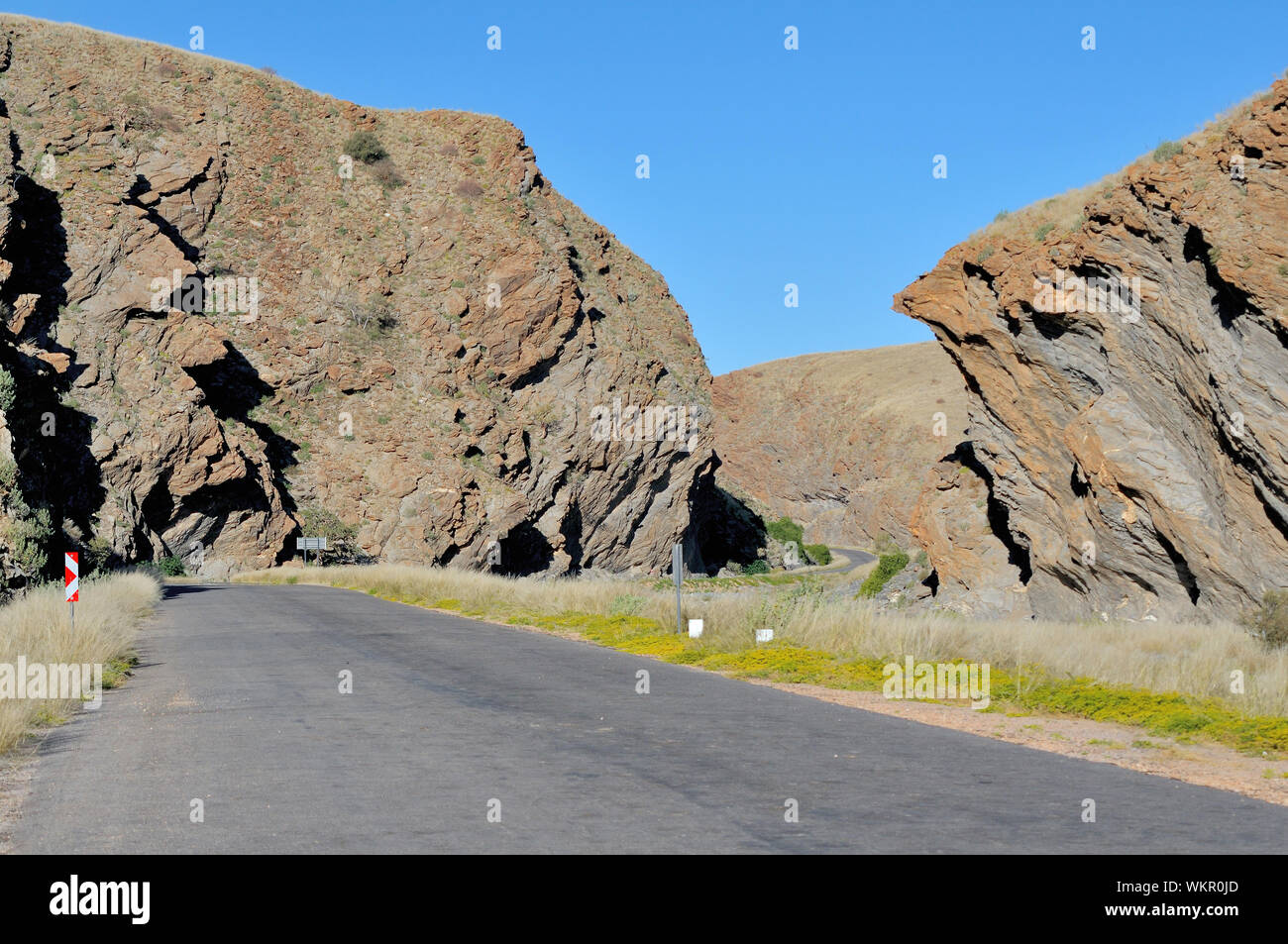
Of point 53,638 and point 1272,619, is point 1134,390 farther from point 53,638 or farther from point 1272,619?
point 53,638

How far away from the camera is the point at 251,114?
228ft

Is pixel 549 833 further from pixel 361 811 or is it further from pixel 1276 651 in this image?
pixel 1276 651

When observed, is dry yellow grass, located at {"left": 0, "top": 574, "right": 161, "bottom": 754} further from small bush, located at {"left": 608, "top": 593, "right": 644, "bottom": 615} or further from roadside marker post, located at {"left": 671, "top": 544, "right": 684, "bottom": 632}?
small bush, located at {"left": 608, "top": 593, "right": 644, "bottom": 615}

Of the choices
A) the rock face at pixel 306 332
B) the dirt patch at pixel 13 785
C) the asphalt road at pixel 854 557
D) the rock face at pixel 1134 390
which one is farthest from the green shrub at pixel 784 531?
the dirt patch at pixel 13 785

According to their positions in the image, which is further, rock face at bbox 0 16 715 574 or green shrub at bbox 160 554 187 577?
rock face at bbox 0 16 715 574

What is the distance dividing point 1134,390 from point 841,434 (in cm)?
10258

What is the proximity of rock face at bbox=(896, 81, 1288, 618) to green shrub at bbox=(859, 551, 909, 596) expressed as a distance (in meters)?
12.8

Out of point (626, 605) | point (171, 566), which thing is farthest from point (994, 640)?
point (171, 566)

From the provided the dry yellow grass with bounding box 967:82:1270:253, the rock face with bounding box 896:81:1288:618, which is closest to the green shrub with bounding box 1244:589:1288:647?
the rock face with bounding box 896:81:1288:618

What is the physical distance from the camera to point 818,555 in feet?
322

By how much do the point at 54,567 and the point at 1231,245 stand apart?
36.2m

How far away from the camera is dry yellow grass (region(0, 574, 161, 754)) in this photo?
411 inches

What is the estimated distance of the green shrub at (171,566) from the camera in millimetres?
50938

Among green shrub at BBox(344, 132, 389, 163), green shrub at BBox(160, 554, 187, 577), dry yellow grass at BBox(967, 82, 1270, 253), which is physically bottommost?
green shrub at BBox(160, 554, 187, 577)
